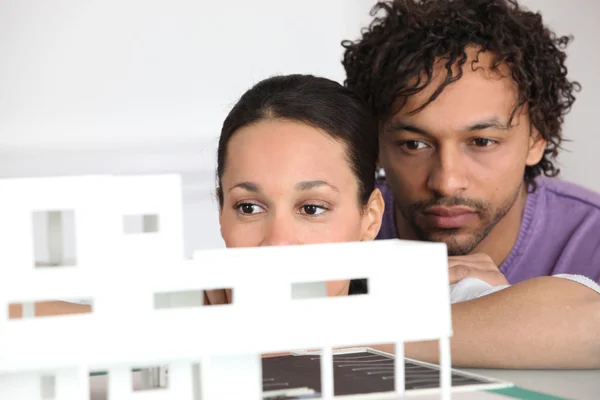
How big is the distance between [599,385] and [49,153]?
2106 millimetres

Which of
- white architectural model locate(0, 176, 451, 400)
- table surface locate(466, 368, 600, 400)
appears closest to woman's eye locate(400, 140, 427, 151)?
table surface locate(466, 368, 600, 400)

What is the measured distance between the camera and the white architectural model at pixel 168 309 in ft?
1.79

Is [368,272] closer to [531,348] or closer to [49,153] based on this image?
[531,348]

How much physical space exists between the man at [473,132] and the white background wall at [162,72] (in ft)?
3.51

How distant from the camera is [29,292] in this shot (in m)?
0.55

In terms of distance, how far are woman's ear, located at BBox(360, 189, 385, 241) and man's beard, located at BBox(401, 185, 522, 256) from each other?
308 mm

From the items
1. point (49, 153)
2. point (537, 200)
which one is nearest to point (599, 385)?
point (537, 200)

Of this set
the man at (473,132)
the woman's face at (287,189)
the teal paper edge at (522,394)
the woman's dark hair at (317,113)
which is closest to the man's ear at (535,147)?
the man at (473,132)

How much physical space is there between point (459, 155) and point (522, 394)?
0.80m

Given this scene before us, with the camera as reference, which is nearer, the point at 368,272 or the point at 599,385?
the point at 368,272

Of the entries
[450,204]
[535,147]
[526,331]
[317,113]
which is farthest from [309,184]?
[535,147]

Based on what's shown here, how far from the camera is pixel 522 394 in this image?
2.79ft

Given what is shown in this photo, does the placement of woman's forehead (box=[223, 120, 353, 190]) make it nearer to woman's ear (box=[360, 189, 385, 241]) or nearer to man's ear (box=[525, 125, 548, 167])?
woman's ear (box=[360, 189, 385, 241])

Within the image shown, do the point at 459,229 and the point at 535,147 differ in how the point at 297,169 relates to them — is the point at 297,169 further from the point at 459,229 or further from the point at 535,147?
the point at 535,147
